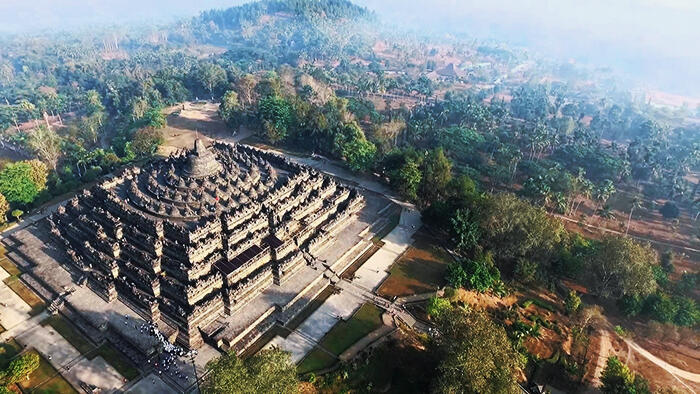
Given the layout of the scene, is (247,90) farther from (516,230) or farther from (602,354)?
(602,354)

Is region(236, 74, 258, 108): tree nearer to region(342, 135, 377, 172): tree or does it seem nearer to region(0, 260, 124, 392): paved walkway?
region(342, 135, 377, 172): tree

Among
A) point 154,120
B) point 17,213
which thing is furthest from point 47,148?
point 17,213

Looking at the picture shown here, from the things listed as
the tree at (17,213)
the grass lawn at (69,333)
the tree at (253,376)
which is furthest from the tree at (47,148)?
the tree at (253,376)

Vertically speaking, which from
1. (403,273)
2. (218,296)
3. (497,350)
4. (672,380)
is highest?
(497,350)

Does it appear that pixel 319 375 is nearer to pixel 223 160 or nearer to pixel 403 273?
pixel 403 273

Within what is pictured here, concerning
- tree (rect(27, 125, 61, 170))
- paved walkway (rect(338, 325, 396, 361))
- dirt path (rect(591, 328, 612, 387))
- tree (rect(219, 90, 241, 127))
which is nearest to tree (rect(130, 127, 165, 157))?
tree (rect(27, 125, 61, 170))

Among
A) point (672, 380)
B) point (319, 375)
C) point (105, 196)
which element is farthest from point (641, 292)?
point (105, 196)
